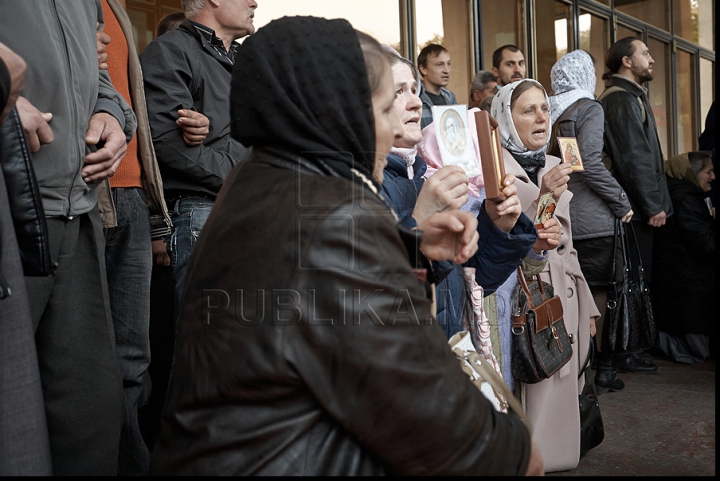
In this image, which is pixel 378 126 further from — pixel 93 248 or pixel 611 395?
pixel 611 395

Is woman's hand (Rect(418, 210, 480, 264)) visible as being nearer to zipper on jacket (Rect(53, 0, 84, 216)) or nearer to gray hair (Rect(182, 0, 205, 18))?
zipper on jacket (Rect(53, 0, 84, 216))

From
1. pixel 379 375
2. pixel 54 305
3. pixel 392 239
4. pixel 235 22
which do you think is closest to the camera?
pixel 379 375

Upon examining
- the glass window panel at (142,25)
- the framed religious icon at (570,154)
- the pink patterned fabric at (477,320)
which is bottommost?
the pink patterned fabric at (477,320)

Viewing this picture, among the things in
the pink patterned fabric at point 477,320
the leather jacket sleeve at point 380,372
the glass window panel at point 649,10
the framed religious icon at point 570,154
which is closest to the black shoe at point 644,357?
the framed religious icon at point 570,154

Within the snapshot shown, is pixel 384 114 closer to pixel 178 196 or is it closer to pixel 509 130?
pixel 178 196

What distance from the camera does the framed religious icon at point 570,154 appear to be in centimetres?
A: 372

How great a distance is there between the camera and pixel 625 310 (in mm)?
5168

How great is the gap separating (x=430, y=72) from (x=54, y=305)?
4.58m

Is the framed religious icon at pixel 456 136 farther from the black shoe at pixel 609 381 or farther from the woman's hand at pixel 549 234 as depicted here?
the black shoe at pixel 609 381

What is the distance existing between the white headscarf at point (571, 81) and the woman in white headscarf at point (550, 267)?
154cm

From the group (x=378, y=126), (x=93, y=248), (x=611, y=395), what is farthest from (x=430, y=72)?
(x=378, y=126)

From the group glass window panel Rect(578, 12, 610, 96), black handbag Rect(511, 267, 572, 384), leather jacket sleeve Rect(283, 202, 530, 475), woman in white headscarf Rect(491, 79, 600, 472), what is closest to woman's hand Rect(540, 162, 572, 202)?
woman in white headscarf Rect(491, 79, 600, 472)

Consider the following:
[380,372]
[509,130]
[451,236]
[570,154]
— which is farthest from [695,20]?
[380,372]

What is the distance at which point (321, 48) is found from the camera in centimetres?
147
